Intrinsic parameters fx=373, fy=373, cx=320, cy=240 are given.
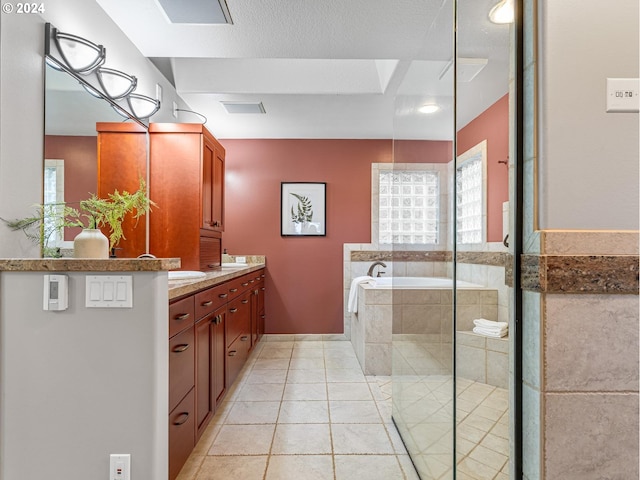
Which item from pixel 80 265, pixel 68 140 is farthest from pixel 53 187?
pixel 80 265

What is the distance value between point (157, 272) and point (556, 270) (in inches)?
50.0

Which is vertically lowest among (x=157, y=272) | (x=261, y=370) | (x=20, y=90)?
(x=261, y=370)

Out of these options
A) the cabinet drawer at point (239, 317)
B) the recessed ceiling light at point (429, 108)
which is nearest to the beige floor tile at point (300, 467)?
the cabinet drawer at point (239, 317)

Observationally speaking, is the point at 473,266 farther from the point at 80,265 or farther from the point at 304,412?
the point at 304,412

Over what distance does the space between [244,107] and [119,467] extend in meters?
3.16

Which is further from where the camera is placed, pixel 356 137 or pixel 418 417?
pixel 356 137

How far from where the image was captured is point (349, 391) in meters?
2.87

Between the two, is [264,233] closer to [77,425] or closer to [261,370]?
[261,370]

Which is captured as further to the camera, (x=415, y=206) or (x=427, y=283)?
(x=415, y=206)

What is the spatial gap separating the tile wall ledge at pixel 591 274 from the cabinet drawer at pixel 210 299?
1571 millimetres

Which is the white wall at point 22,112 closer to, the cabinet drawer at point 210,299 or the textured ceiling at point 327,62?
the textured ceiling at point 327,62

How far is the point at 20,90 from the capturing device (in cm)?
159

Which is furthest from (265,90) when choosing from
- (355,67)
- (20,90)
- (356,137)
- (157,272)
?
(157,272)

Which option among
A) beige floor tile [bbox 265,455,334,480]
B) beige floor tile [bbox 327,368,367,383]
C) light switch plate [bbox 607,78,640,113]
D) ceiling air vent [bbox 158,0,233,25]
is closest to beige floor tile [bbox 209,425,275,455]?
beige floor tile [bbox 265,455,334,480]
